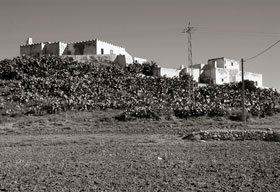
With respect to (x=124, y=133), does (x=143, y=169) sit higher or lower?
higher

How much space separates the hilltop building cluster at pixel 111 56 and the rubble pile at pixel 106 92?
91.0 inches

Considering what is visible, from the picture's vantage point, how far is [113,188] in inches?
342

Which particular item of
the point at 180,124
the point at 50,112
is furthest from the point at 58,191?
the point at 50,112

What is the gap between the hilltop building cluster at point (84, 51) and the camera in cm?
4722

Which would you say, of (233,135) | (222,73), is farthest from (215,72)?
(233,135)

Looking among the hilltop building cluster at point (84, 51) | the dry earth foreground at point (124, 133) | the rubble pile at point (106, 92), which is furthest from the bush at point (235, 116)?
the hilltop building cluster at point (84, 51)

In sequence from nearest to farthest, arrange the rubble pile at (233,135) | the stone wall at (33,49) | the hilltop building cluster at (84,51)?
the rubble pile at (233,135), the hilltop building cluster at (84,51), the stone wall at (33,49)

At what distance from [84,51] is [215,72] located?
18.7 m

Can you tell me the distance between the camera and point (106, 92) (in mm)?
38312

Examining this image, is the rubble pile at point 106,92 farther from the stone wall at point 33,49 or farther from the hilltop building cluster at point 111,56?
the stone wall at point 33,49

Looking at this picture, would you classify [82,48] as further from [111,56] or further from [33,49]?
[33,49]

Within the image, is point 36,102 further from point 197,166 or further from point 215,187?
point 215,187

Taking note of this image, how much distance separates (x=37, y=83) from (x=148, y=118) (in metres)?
14.5

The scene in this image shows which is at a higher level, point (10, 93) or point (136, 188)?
point (10, 93)
